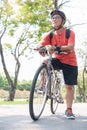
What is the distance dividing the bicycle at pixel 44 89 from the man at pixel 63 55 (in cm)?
17

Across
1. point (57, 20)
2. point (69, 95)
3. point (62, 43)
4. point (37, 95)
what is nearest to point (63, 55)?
point (62, 43)

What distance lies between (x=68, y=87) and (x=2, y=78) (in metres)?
82.3

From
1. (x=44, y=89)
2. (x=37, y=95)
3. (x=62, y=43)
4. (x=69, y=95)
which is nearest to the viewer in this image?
(x=37, y=95)

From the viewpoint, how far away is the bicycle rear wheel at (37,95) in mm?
5594

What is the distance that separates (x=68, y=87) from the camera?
630 centimetres

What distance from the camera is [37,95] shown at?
5.82 meters

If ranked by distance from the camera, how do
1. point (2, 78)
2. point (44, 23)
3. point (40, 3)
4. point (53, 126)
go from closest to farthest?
point (53, 126), point (40, 3), point (44, 23), point (2, 78)

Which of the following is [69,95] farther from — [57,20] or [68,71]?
[57,20]

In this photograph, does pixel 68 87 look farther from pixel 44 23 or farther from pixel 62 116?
pixel 44 23

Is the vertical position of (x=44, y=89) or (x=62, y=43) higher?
(x=62, y=43)

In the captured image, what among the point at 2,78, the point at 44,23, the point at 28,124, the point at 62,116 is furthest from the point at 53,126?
the point at 2,78

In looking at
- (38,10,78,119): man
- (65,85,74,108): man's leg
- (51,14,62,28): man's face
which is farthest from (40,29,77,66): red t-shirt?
(65,85,74,108): man's leg

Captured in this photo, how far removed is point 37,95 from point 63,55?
2.62 ft

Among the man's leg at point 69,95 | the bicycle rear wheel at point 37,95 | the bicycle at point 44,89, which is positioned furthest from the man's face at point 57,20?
the man's leg at point 69,95
